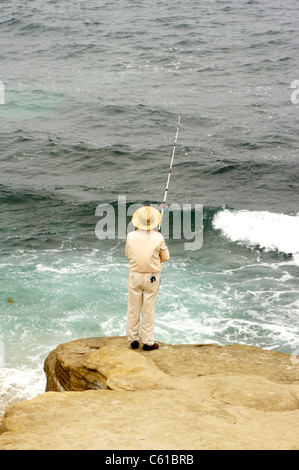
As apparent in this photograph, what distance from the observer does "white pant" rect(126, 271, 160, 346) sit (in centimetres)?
547

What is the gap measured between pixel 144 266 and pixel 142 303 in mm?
458

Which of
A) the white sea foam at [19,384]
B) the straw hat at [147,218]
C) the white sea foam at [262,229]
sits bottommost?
the white sea foam at [262,229]

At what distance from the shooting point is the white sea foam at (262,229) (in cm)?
1124

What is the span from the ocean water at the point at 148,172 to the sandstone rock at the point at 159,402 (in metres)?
1.90

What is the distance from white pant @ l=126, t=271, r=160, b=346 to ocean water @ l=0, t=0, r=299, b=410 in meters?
1.88

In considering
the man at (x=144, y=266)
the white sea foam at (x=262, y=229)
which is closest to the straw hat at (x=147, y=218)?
the man at (x=144, y=266)

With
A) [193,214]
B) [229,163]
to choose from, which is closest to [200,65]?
[229,163]

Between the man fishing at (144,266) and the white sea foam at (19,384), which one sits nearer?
the man fishing at (144,266)

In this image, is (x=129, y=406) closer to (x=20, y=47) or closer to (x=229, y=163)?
(x=229, y=163)

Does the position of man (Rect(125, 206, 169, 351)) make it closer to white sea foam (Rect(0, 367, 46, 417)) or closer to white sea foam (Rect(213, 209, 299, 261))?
white sea foam (Rect(0, 367, 46, 417))

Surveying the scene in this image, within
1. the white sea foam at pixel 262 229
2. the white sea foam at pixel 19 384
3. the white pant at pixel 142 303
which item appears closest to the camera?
the white pant at pixel 142 303

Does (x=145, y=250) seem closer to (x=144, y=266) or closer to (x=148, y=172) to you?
(x=144, y=266)

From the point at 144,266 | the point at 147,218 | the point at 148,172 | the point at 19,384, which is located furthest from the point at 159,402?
the point at 148,172

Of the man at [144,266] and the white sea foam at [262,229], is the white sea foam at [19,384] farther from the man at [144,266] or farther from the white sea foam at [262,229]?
the white sea foam at [262,229]
